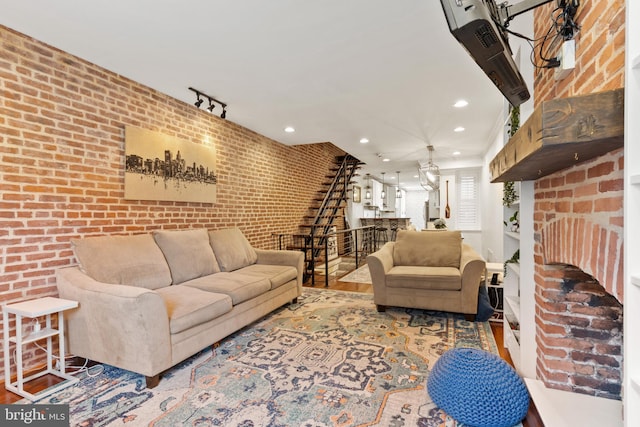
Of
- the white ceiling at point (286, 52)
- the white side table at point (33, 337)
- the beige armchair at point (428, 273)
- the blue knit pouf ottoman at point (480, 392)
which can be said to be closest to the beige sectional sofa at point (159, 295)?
the white side table at point (33, 337)

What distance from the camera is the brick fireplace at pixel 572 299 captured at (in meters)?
1.33

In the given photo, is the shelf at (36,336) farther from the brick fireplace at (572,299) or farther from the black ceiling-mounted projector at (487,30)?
the brick fireplace at (572,299)

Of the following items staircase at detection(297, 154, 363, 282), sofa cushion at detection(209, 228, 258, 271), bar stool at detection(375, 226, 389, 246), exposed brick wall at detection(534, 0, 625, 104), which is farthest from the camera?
bar stool at detection(375, 226, 389, 246)

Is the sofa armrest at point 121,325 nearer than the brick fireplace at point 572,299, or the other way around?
the brick fireplace at point 572,299

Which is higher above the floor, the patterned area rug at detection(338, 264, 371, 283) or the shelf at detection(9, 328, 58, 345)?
the shelf at detection(9, 328, 58, 345)

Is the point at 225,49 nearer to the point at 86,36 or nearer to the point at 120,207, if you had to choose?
the point at 86,36

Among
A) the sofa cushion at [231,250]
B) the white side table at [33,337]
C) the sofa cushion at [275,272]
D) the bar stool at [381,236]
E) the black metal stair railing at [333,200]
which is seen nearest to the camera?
the white side table at [33,337]

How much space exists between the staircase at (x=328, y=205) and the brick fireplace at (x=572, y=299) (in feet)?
12.9

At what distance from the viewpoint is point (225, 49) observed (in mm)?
2395

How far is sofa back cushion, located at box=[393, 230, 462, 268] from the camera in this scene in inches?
148

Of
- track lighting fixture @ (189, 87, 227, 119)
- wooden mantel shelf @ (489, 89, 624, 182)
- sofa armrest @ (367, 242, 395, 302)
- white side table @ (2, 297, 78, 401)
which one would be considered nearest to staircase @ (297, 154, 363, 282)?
sofa armrest @ (367, 242, 395, 302)

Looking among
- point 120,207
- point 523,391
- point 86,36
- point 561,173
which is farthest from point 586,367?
point 86,36

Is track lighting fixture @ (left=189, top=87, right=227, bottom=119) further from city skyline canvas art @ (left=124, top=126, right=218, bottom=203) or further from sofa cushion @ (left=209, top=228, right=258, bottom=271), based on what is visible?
sofa cushion @ (left=209, top=228, right=258, bottom=271)

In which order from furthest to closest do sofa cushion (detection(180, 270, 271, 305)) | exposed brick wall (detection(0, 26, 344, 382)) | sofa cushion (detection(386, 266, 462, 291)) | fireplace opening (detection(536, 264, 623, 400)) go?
sofa cushion (detection(386, 266, 462, 291)), sofa cushion (detection(180, 270, 271, 305)), exposed brick wall (detection(0, 26, 344, 382)), fireplace opening (detection(536, 264, 623, 400))
